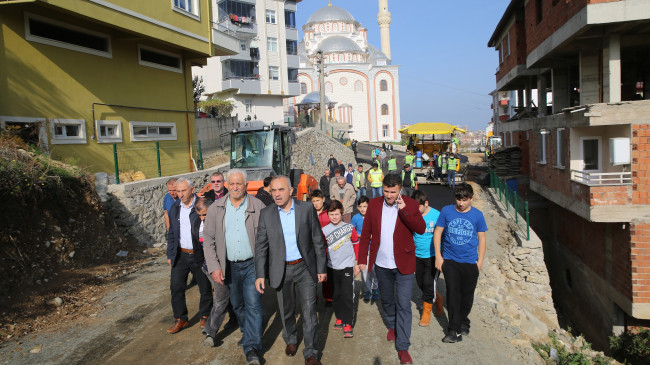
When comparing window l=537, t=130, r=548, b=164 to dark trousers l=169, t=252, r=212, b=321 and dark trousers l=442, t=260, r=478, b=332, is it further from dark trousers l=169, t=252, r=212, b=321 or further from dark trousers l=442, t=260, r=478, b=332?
dark trousers l=169, t=252, r=212, b=321

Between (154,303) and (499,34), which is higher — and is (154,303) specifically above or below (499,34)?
below

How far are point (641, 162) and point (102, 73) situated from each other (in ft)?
45.0

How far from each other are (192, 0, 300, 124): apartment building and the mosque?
20932 millimetres

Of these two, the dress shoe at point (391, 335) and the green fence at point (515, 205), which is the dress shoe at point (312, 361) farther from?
the green fence at point (515, 205)

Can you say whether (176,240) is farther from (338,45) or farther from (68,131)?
(338,45)

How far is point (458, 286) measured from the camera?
5477 millimetres

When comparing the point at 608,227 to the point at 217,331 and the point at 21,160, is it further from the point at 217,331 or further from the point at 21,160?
the point at 21,160

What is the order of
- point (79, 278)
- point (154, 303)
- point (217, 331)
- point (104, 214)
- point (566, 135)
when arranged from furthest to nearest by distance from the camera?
point (566, 135)
point (104, 214)
point (79, 278)
point (154, 303)
point (217, 331)

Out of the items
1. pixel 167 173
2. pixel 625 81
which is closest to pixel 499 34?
pixel 625 81

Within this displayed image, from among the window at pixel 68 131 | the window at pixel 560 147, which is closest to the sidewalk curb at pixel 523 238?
the window at pixel 560 147

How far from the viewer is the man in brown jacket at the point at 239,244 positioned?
16.3ft

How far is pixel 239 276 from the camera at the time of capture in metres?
5.09

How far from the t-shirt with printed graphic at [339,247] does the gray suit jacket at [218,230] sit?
1167mm

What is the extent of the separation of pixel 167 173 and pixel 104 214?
16.9ft
